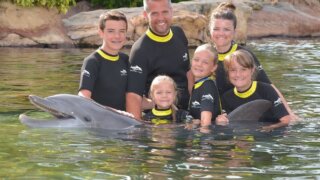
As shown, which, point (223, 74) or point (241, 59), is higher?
point (241, 59)

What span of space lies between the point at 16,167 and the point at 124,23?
249 centimetres

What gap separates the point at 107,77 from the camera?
712 cm

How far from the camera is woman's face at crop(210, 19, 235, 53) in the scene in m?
7.15

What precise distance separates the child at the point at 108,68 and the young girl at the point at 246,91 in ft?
3.59

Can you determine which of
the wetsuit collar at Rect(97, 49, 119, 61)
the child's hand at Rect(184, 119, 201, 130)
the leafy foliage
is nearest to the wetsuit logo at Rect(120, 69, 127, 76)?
the wetsuit collar at Rect(97, 49, 119, 61)

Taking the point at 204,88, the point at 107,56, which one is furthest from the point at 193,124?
the point at 107,56

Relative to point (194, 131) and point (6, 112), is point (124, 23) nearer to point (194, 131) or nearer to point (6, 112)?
point (194, 131)

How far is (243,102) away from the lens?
23.2 feet

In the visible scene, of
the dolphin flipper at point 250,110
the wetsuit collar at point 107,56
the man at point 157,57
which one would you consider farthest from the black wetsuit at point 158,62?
the dolphin flipper at point 250,110

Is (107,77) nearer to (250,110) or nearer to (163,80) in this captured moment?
(163,80)

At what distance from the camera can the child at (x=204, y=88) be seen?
673 cm

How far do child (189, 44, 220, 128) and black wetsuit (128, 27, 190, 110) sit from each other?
1.98 ft

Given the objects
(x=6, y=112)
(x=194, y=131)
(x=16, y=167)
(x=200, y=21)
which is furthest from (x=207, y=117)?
(x=200, y=21)

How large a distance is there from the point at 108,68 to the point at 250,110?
1527mm
